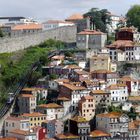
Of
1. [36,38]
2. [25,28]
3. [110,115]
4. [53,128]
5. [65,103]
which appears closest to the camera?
[53,128]

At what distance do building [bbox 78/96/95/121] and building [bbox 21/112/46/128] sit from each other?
2462 mm

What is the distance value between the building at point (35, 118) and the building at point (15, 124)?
1.16 feet

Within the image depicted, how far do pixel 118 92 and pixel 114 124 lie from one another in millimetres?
4064

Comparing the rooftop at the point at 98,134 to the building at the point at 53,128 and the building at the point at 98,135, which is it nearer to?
the building at the point at 98,135

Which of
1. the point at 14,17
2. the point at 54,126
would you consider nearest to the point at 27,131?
the point at 54,126

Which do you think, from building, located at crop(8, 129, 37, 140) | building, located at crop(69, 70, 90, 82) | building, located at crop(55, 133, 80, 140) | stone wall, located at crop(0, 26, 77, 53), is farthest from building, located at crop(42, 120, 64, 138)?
stone wall, located at crop(0, 26, 77, 53)

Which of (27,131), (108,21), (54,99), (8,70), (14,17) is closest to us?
(27,131)

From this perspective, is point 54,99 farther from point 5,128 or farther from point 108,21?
point 108,21

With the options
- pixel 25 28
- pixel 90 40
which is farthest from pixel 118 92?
pixel 25 28

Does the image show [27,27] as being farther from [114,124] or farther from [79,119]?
[114,124]

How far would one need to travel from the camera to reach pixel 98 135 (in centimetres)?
4891

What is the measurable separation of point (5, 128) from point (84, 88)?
631 centimetres

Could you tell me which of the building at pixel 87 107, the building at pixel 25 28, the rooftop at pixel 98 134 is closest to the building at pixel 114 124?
the rooftop at pixel 98 134

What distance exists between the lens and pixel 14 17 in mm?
87500
